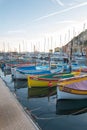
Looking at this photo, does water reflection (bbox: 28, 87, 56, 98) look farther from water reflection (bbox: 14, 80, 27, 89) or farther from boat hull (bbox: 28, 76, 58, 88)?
water reflection (bbox: 14, 80, 27, 89)

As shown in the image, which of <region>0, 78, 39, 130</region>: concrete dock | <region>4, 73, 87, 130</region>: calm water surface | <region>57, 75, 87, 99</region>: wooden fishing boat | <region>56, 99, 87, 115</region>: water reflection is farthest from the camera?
<region>57, 75, 87, 99</region>: wooden fishing boat

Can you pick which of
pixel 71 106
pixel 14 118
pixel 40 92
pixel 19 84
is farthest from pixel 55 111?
pixel 19 84

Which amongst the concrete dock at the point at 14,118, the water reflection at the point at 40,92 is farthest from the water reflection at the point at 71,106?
the water reflection at the point at 40,92

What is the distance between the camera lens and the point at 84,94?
775 inches

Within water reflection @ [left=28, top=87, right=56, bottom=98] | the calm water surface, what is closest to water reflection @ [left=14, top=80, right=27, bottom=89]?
water reflection @ [left=28, top=87, right=56, bottom=98]

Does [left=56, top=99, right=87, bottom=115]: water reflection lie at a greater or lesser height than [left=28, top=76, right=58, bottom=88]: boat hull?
lesser

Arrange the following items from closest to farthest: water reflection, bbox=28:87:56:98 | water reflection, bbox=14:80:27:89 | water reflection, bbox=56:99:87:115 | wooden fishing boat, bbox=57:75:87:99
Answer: water reflection, bbox=56:99:87:115 → wooden fishing boat, bbox=57:75:87:99 → water reflection, bbox=28:87:56:98 → water reflection, bbox=14:80:27:89

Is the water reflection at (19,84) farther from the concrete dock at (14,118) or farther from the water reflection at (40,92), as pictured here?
the concrete dock at (14,118)

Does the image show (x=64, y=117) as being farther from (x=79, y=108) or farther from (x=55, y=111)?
(x=79, y=108)

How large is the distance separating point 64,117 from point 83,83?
21.5 feet

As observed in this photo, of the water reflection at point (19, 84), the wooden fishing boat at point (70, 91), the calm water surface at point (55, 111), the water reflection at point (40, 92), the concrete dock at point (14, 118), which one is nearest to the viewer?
the concrete dock at point (14, 118)

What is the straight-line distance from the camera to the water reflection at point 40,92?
23234 millimetres

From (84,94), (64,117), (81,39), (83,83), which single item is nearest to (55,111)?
(64,117)

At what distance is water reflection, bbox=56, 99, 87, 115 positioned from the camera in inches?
667
